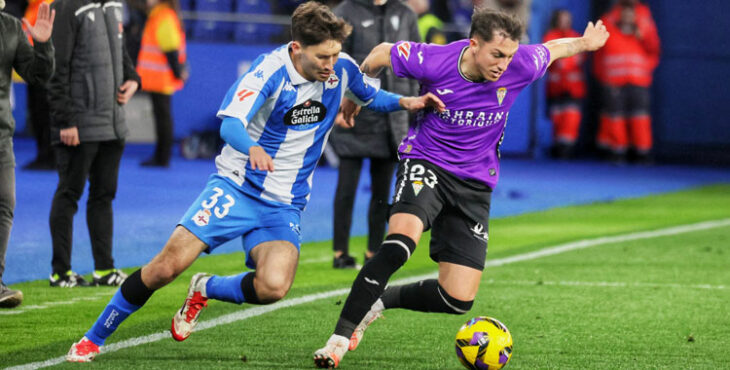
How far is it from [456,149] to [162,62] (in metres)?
10.6

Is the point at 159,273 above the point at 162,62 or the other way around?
above

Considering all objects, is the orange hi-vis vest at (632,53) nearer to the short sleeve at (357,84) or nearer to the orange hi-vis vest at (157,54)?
the orange hi-vis vest at (157,54)

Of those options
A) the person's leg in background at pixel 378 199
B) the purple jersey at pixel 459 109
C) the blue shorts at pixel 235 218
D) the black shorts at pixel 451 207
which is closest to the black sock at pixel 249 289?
the blue shorts at pixel 235 218

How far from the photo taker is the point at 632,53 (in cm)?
2036

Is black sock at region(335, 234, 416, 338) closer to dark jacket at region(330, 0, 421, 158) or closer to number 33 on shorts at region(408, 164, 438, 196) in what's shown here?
number 33 on shorts at region(408, 164, 438, 196)

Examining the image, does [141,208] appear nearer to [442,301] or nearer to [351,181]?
[351,181]

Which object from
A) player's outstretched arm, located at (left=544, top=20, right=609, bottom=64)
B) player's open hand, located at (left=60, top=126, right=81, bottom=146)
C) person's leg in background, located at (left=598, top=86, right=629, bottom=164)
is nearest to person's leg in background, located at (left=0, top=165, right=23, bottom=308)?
player's open hand, located at (left=60, top=126, right=81, bottom=146)

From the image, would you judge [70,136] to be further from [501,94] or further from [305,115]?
[501,94]

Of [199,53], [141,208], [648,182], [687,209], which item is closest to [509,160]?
[648,182]

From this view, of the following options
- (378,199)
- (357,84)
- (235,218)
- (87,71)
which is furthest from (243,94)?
(378,199)

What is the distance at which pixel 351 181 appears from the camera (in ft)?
28.6

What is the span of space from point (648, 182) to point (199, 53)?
7.52 metres

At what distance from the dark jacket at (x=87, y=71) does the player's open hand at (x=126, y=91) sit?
0.15 ft

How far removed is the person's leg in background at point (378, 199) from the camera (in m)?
8.69
